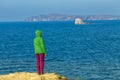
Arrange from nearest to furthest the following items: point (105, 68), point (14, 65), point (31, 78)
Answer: point (31, 78)
point (105, 68)
point (14, 65)

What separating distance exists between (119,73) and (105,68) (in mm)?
3909

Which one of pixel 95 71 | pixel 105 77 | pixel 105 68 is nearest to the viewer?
pixel 105 77

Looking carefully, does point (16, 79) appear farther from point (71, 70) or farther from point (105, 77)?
point (71, 70)

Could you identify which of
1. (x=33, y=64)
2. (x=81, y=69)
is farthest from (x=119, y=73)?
(x=33, y=64)

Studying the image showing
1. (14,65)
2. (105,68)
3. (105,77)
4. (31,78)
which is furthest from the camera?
(14,65)

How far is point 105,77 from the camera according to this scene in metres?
31.3

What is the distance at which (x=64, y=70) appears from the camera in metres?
34.9

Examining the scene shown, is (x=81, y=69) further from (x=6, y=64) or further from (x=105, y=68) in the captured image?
(x=6, y=64)

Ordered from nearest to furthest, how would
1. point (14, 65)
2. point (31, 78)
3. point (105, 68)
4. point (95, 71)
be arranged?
point (31, 78) → point (95, 71) → point (105, 68) → point (14, 65)

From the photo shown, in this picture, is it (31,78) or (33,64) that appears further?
(33,64)

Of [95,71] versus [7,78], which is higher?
[7,78]

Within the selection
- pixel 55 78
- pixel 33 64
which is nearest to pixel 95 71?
pixel 33 64

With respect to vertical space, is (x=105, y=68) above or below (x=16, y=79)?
below

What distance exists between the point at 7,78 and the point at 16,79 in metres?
0.46
